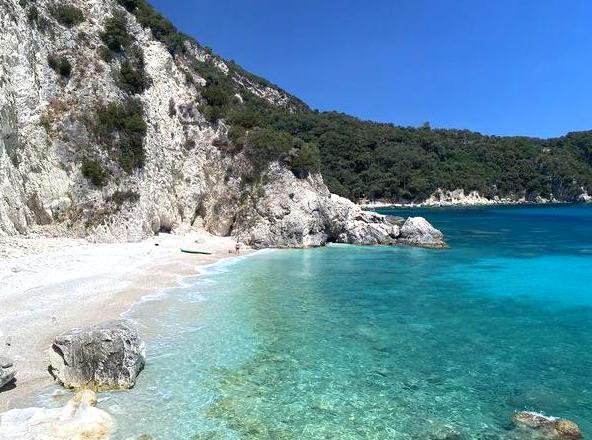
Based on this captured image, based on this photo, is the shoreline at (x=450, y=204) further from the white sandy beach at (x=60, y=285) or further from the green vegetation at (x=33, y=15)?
the white sandy beach at (x=60, y=285)

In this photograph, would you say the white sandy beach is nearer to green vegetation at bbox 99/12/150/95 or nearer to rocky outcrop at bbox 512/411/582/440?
rocky outcrop at bbox 512/411/582/440

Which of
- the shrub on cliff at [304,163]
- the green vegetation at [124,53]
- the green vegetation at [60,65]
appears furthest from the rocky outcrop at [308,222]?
the green vegetation at [60,65]

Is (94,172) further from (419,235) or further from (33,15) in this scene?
(419,235)

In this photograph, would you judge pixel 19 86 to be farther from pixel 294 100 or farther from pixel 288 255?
pixel 294 100

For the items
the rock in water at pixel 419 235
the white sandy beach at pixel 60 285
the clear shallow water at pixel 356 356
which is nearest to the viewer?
the clear shallow water at pixel 356 356

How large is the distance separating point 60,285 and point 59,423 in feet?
41.4

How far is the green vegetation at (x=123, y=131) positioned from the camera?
36.3 m

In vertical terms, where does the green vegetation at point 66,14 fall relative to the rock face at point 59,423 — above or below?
above

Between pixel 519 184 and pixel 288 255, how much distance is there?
133 m

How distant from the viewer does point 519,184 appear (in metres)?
150

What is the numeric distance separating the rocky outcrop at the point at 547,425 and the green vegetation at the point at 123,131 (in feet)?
106

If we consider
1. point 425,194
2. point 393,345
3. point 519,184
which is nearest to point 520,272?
point 393,345

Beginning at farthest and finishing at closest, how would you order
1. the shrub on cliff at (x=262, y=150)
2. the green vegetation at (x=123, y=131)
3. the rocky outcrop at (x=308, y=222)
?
the shrub on cliff at (x=262, y=150) → the rocky outcrop at (x=308, y=222) → the green vegetation at (x=123, y=131)

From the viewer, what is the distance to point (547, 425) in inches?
399
